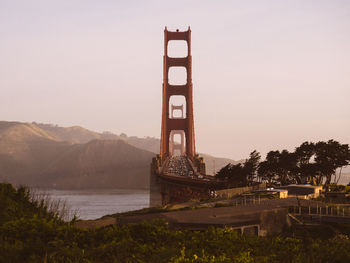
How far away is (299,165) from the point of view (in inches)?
2697

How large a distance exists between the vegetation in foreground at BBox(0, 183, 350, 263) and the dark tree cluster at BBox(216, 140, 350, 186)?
47988 mm

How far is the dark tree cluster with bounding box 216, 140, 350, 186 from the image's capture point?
202 feet

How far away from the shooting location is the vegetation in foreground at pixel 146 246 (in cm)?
992

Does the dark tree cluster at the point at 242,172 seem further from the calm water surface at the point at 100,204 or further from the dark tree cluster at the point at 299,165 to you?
the calm water surface at the point at 100,204

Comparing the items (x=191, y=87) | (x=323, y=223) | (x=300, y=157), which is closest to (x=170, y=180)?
(x=300, y=157)

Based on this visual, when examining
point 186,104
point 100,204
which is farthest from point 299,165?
point 100,204

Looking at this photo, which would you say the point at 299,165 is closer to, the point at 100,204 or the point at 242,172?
the point at 242,172

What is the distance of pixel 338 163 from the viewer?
2442 inches

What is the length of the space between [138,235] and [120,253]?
1.65 metres

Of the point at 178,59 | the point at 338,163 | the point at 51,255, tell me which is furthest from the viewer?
the point at 178,59

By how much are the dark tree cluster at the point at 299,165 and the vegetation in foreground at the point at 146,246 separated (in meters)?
48.0

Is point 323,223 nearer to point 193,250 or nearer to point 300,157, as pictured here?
point 193,250

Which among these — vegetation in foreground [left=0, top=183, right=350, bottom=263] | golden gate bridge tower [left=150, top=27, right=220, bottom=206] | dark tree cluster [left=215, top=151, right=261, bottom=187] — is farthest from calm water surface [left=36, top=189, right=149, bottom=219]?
vegetation in foreground [left=0, top=183, right=350, bottom=263]

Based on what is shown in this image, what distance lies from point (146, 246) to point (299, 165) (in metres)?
61.4
